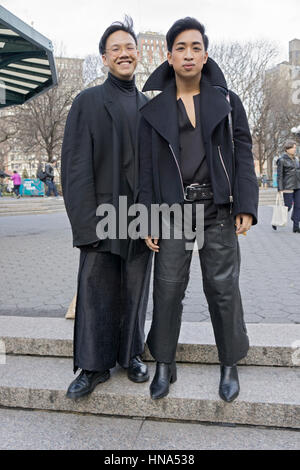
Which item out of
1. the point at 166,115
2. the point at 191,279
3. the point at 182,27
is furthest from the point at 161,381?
the point at 191,279

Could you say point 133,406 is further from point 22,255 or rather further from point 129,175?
point 22,255

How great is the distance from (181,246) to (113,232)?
0.41 metres

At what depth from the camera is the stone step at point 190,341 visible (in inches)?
109

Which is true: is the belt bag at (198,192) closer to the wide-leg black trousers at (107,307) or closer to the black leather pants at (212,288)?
the black leather pants at (212,288)

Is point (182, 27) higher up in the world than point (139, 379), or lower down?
higher up

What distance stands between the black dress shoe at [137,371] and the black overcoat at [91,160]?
2.43 feet

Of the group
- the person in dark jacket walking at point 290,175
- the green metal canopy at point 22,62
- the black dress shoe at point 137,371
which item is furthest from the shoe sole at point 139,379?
the person in dark jacket walking at point 290,175

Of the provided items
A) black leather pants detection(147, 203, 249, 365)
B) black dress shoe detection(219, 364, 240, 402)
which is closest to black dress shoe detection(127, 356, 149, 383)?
black leather pants detection(147, 203, 249, 365)

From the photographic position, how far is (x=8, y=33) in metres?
6.57

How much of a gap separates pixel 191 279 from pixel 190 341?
2366mm

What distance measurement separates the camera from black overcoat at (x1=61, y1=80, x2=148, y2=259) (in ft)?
7.86

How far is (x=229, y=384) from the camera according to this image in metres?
2.40

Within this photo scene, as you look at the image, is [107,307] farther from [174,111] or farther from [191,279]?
[191,279]
